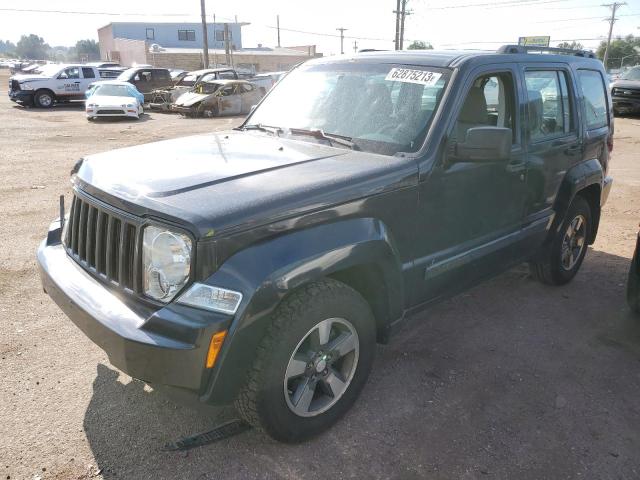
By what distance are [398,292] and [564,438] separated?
3.84ft

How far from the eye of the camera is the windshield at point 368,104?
3184 millimetres

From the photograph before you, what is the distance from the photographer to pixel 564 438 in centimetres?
287

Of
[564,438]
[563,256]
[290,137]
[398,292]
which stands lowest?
[564,438]

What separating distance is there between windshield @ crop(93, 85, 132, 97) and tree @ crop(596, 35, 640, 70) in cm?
7983

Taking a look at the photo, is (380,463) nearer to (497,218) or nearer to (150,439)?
(150,439)

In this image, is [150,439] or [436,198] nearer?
[150,439]

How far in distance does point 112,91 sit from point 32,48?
157 meters

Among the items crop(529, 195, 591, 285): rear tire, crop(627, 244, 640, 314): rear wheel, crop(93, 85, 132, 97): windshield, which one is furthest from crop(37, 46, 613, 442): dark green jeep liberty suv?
crop(93, 85, 132, 97): windshield

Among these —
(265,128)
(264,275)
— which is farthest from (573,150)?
(264,275)

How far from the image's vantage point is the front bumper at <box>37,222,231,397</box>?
2189 mm

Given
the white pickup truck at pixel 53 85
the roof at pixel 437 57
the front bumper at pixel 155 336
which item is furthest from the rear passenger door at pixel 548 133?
the white pickup truck at pixel 53 85

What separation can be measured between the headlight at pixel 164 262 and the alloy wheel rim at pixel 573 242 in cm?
356

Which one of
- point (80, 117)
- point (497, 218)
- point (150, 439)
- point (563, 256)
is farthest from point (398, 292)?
point (80, 117)

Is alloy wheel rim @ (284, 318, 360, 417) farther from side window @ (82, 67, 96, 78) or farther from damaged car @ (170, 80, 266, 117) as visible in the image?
side window @ (82, 67, 96, 78)
